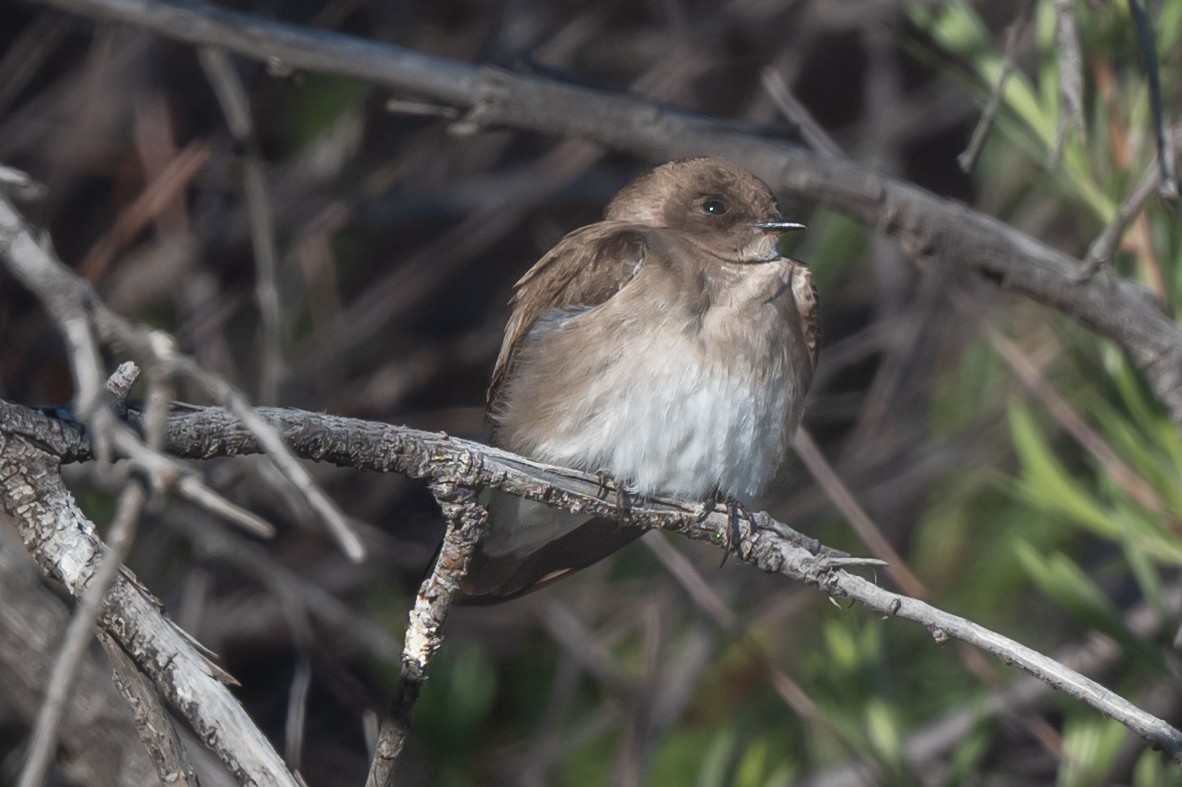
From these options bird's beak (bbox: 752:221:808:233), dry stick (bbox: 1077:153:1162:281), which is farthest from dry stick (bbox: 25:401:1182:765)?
bird's beak (bbox: 752:221:808:233)

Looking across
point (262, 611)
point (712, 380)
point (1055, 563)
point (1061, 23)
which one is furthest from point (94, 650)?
point (1061, 23)

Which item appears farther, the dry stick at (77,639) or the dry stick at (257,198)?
the dry stick at (257,198)

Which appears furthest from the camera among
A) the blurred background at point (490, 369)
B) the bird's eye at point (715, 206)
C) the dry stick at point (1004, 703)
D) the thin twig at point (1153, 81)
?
the blurred background at point (490, 369)

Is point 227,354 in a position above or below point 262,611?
above

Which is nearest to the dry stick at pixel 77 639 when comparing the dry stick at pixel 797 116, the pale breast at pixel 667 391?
the pale breast at pixel 667 391

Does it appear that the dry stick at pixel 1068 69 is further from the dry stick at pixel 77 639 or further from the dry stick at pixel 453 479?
the dry stick at pixel 77 639

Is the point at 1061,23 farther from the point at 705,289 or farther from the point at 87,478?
the point at 87,478
